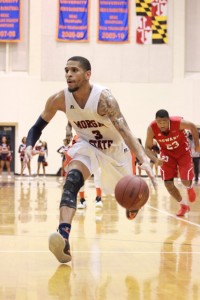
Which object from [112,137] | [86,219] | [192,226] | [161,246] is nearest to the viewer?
[112,137]

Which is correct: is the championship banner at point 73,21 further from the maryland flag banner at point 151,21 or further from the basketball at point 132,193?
the basketball at point 132,193

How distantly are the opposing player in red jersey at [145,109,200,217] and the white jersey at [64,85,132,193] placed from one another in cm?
250

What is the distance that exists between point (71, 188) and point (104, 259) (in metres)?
0.69

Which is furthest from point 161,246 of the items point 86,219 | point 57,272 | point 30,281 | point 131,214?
point 86,219

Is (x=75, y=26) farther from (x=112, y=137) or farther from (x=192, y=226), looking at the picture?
(x=112, y=137)

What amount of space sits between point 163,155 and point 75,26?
17085 mm

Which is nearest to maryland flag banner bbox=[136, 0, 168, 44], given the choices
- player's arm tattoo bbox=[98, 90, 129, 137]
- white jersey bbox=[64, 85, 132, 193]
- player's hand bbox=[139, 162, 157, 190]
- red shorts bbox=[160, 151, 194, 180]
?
red shorts bbox=[160, 151, 194, 180]

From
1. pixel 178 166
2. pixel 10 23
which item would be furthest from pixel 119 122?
pixel 10 23

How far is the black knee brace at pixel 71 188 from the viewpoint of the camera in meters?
5.10


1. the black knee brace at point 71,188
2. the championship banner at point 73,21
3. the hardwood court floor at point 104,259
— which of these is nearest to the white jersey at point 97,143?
the black knee brace at point 71,188

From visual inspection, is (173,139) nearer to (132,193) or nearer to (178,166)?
(178,166)

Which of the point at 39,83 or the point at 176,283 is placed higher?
the point at 39,83

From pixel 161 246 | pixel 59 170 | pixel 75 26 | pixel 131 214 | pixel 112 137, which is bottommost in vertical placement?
pixel 59 170

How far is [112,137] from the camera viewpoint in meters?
5.59
